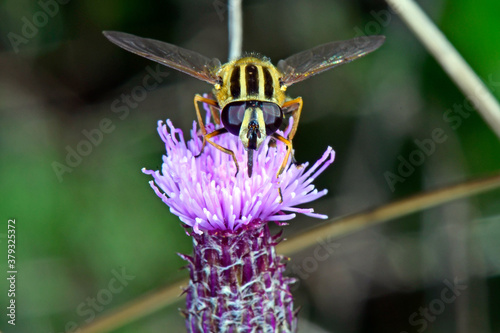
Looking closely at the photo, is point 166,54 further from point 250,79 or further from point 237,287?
point 237,287

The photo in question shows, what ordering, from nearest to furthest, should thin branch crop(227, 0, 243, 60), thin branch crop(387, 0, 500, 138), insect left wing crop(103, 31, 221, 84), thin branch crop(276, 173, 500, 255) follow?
insect left wing crop(103, 31, 221, 84), thin branch crop(387, 0, 500, 138), thin branch crop(276, 173, 500, 255), thin branch crop(227, 0, 243, 60)

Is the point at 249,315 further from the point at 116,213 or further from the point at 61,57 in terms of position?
the point at 61,57

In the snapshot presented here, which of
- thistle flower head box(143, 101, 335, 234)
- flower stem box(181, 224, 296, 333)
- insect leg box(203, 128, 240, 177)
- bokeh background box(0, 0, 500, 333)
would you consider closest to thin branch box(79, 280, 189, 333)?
bokeh background box(0, 0, 500, 333)

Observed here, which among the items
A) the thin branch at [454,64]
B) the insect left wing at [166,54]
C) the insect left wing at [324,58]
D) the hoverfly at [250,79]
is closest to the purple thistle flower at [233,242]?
the hoverfly at [250,79]

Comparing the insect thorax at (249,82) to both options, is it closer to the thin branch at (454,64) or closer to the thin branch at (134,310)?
the thin branch at (454,64)

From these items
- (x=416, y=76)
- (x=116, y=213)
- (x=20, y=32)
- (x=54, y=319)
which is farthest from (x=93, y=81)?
(x=416, y=76)

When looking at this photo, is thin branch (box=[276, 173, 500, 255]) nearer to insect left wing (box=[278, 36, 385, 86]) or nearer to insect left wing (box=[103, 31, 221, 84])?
insect left wing (box=[278, 36, 385, 86])

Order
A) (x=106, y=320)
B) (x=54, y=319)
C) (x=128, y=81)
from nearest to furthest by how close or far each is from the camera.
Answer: (x=106, y=320)
(x=54, y=319)
(x=128, y=81)
